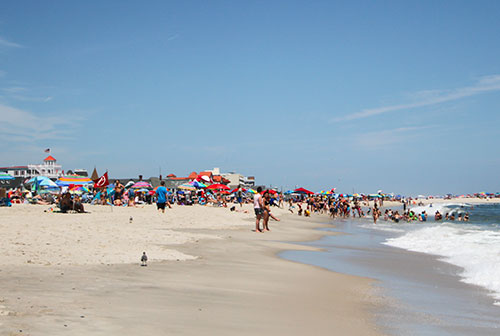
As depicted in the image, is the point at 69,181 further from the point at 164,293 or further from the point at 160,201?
the point at 164,293

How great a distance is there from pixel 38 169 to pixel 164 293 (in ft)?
395

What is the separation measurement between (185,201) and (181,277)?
31.4 m

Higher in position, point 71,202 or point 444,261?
point 71,202

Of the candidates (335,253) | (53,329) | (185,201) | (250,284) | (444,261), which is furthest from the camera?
(185,201)

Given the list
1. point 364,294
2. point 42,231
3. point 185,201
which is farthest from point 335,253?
point 185,201

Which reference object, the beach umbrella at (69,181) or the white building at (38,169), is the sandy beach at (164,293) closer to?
the beach umbrella at (69,181)

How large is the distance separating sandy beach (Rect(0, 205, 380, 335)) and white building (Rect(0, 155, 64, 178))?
368 ft

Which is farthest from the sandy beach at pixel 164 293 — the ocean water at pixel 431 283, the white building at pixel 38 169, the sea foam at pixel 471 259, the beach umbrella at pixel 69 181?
the white building at pixel 38 169

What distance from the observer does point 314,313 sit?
4.93 meters

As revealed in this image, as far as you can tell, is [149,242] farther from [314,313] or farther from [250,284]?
[314,313]

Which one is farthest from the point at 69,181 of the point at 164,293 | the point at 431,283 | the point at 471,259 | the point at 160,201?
the point at 164,293

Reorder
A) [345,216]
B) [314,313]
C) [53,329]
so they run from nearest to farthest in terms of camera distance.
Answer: [53,329]
[314,313]
[345,216]

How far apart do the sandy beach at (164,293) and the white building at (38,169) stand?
11212 centimetres

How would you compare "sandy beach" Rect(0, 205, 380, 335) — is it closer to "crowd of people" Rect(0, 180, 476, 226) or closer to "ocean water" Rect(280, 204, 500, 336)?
"ocean water" Rect(280, 204, 500, 336)
